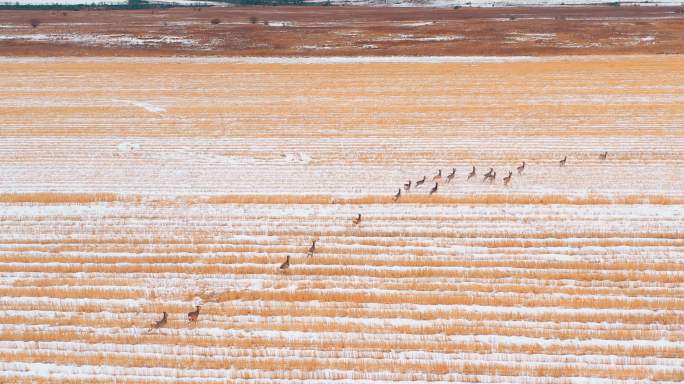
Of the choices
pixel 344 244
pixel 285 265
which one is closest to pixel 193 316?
pixel 285 265

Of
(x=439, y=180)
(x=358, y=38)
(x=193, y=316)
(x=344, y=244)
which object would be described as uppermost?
(x=193, y=316)

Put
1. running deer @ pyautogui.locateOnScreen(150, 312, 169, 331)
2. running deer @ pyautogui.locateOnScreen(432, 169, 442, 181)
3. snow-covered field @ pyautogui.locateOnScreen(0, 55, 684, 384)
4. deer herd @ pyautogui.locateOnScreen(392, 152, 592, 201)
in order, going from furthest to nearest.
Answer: running deer @ pyautogui.locateOnScreen(432, 169, 442, 181) → deer herd @ pyautogui.locateOnScreen(392, 152, 592, 201) → running deer @ pyautogui.locateOnScreen(150, 312, 169, 331) → snow-covered field @ pyautogui.locateOnScreen(0, 55, 684, 384)

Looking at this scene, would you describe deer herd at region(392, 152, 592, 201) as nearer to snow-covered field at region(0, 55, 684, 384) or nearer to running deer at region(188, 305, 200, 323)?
snow-covered field at region(0, 55, 684, 384)

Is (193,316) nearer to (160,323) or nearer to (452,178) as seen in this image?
(160,323)

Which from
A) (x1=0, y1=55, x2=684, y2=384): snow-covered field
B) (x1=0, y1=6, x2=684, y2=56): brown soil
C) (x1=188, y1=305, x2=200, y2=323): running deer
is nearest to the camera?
(x1=0, y1=55, x2=684, y2=384): snow-covered field

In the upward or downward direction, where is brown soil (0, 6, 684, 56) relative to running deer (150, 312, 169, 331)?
downward

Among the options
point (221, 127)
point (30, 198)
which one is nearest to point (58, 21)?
point (221, 127)

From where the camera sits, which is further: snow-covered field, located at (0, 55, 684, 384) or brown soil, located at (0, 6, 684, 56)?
brown soil, located at (0, 6, 684, 56)

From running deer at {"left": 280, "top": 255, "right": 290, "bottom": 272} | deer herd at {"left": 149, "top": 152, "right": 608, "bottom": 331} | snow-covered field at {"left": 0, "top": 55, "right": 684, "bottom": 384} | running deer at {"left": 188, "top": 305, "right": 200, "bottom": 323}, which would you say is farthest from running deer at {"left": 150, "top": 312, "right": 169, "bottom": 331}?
running deer at {"left": 280, "top": 255, "right": 290, "bottom": 272}
